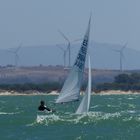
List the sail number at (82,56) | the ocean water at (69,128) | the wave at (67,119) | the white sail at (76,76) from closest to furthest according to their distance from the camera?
1. the ocean water at (69,128)
2. the wave at (67,119)
3. the white sail at (76,76)
4. the sail number at (82,56)

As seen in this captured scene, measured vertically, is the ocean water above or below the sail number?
below

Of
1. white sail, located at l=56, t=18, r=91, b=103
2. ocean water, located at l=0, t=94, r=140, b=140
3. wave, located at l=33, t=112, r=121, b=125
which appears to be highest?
white sail, located at l=56, t=18, r=91, b=103

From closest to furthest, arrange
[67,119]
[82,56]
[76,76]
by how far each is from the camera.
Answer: [82,56], [67,119], [76,76]

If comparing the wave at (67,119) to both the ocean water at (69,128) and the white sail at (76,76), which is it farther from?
the white sail at (76,76)

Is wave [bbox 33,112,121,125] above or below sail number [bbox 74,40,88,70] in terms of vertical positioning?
below

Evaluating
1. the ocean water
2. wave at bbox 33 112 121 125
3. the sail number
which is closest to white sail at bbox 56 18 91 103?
the sail number

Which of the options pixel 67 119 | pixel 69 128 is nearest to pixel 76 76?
pixel 67 119

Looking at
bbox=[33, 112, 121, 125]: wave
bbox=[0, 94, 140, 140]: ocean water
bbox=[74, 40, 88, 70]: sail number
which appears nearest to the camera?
bbox=[0, 94, 140, 140]: ocean water

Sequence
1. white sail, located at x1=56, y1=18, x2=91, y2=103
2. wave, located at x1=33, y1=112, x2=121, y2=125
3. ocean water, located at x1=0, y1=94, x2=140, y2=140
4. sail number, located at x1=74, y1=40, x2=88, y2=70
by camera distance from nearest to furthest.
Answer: ocean water, located at x1=0, y1=94, x2=140, y2=140, wave, located at x1=33, y1=112, x2=121, y2=125, white sail, located at x1=56, y1=18, x2=91, y2=103, sail number, located at x1=74, y1=40, x2=88, y2=70

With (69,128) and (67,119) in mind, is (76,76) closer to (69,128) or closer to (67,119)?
(67,119)

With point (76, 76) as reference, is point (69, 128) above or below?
below

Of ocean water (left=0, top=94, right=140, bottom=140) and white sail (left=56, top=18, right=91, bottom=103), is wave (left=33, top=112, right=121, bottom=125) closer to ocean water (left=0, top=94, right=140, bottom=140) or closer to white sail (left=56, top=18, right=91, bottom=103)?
ocean water (left=0, top=94, right=140, bottom=140)

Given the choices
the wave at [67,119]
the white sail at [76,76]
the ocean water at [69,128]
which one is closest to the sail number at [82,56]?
the white sail at [76,76]

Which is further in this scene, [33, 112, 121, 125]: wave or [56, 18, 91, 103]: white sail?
[56, 18, 91, 103]: white sail
